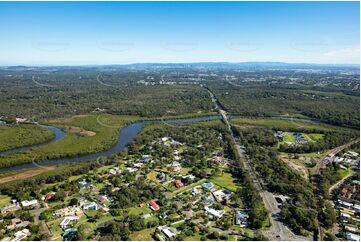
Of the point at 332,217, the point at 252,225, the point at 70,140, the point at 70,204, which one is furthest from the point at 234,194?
the point at 70,140

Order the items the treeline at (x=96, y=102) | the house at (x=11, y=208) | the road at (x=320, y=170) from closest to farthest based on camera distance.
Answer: the road at (x=320, y=170) → the house at (x=11, y=208) → the treeline at (x=96, y=102)

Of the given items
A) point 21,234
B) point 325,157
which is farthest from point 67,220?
point 325,157

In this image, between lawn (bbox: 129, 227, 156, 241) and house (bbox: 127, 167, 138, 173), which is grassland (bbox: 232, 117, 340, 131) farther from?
lawn (bbox: 129, 227, 156, 241)

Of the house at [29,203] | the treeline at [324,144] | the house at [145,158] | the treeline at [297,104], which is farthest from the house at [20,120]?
the treeline at [324,144]

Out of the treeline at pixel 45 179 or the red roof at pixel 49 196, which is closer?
the red roof at pixel 49 196

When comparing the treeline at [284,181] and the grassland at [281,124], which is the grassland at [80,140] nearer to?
the treeline at [284,181]

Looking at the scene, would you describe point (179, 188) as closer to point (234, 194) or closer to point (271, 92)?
point (234, 194)

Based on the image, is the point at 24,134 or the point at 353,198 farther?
the point at 24,134
